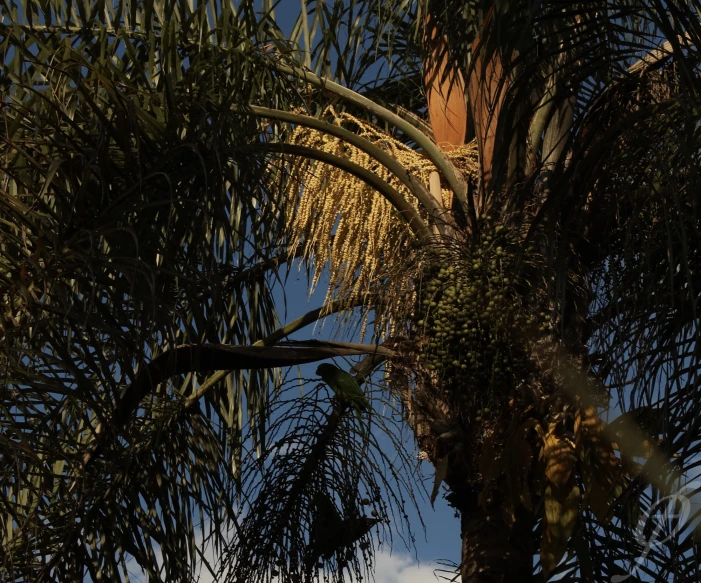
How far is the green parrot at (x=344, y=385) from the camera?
4.13 m

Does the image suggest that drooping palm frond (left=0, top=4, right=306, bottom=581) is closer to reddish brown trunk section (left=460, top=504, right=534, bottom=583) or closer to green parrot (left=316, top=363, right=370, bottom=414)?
green parrot (left=316, top=363, right=370, bottom=414)

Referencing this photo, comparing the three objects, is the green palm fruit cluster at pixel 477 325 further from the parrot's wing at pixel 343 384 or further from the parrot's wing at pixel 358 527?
the parrot's wing at pixel 358 527

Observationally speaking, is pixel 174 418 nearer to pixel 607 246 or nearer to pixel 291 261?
pixel 291 261

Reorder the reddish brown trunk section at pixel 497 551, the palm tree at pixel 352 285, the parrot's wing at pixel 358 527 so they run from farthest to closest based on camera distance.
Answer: the parrot's wing at pixel 358 527 < the reddish brown trunk section at pixel 497 551 < the palm tree at pixel 352 285

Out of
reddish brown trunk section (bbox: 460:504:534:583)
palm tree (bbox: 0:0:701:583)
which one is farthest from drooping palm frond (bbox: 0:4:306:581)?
reddish brown trunk section (bbox: 460:504:534:583)

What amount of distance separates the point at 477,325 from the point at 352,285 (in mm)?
826

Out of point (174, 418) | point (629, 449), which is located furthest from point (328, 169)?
point (629, 449)

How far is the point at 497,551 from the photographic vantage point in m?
3.88

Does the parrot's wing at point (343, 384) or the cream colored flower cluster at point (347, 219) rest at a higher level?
the cream colored flower cluster at point (347, 219)

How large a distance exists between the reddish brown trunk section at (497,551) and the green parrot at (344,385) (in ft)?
2.06

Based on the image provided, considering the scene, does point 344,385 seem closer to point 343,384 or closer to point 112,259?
point 343,384

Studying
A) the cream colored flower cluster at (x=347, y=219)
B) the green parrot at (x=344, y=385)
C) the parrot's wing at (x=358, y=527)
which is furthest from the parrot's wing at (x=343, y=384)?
the parrot's wing at (x=358, y=527)

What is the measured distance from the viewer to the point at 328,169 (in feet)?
14.3

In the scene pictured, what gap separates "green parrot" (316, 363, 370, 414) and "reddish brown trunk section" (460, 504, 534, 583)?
2.06 ft
